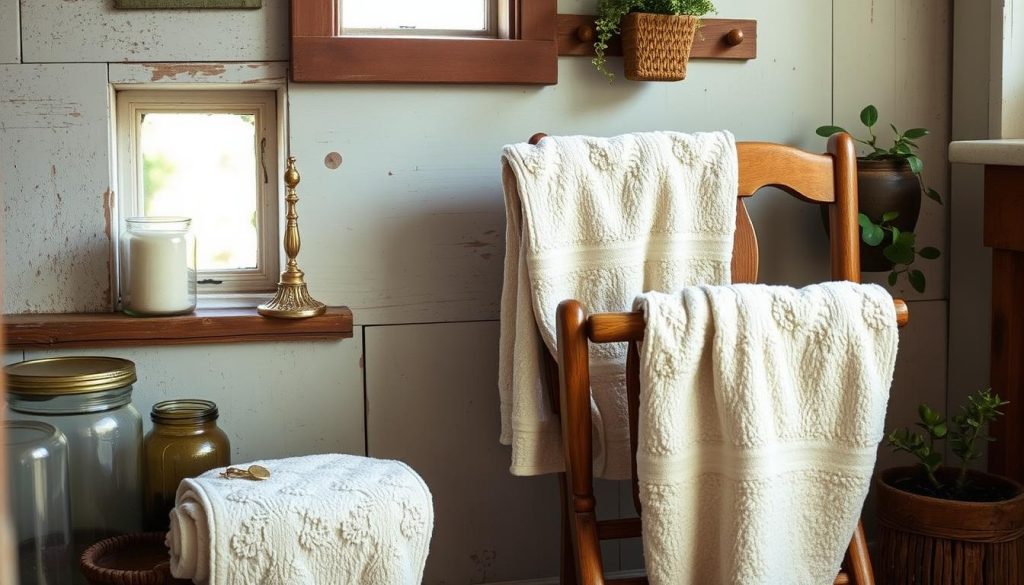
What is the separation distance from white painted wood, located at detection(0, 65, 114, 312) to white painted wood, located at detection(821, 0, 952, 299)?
124 cm

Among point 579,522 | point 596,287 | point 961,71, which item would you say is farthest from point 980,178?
point 579,522

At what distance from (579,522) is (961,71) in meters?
1.13

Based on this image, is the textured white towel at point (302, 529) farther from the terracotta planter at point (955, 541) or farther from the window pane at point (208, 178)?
the terracotta planter at point (955, 541)

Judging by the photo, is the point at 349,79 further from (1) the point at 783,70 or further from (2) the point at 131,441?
(1) the point at 783,70

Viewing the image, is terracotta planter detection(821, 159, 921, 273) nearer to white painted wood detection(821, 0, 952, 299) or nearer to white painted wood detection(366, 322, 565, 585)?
white painted wood detection(821, 0, 952, 299)

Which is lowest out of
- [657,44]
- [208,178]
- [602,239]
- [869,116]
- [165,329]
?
[165,329]

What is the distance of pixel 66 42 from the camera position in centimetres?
164

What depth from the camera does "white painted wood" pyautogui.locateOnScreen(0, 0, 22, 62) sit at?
1.62 m

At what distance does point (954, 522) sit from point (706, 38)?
86 centimetres

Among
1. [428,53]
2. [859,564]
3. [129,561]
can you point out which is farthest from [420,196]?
[859,564]

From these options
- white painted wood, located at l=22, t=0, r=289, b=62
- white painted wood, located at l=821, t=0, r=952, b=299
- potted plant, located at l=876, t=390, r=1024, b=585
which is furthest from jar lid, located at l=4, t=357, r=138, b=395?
white painted wood, located at l=821, t=0, r=952, b=299

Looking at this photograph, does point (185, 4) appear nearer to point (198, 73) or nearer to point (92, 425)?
point (198, 73)

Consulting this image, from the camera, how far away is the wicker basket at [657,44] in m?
1.71

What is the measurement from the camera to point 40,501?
1422 millimetres
